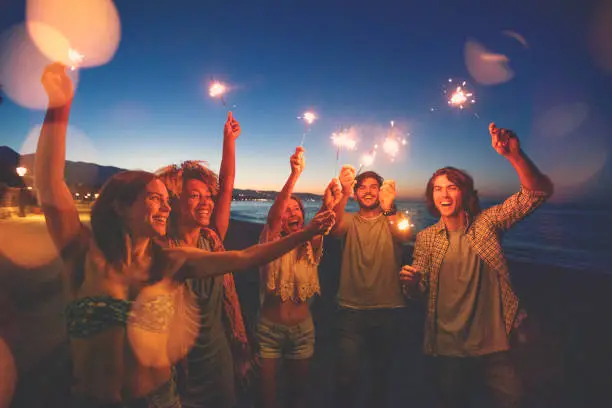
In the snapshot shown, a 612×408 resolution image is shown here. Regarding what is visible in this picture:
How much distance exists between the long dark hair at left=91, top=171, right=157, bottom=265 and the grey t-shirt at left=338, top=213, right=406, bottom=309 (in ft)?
8.40

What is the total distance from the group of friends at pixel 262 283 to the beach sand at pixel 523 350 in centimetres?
47

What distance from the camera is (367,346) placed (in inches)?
159

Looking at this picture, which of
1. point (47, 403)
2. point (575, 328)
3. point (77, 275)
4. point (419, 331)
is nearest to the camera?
point (77, 275)

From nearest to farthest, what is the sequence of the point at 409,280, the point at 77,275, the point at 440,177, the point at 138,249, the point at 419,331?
the point at 77,275 → the point at 138,249 → the point at 409,280 → the point at 440,177 → the point at 419,331

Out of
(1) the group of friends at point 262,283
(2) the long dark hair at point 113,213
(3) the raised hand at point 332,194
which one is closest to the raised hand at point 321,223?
(1) the group of friends at point 262,283

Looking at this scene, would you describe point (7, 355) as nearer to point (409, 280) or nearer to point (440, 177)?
point (409, 280)

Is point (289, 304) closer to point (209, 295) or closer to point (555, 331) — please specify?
point (209, 295)

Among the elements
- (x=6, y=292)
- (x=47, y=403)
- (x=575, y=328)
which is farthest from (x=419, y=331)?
(x=6, y=292)

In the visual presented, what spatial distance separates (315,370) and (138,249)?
4.01 m

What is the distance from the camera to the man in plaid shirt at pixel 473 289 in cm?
314

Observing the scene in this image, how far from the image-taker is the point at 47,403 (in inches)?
166

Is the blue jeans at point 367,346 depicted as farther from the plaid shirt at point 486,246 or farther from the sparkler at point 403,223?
the sparkler at point 403,223

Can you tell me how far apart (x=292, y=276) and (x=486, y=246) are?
2017 mm

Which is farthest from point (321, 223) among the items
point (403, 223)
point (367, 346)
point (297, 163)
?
point (367, 346)
